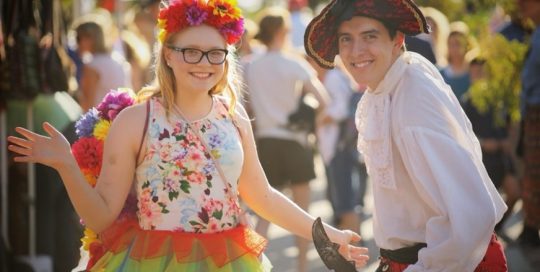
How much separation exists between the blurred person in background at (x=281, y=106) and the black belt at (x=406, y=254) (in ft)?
16.7

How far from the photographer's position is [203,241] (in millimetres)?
4641

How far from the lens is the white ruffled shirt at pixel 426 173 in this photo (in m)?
3.88

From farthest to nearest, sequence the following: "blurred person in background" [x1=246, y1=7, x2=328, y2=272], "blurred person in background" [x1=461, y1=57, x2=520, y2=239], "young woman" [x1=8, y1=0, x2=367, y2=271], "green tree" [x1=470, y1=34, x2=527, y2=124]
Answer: "blurred person in background" [x1=461, y1=57, x2=520, y2=239], "blurred person in background" [x1=246, y1=7, x2=328, y2=272], "green tree" [x1=470, y1=34, x2=527, y2=124], "young woman" [x1=8, y1=0, x2=367, y2=271]

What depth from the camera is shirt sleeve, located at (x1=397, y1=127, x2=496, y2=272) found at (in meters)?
3.86

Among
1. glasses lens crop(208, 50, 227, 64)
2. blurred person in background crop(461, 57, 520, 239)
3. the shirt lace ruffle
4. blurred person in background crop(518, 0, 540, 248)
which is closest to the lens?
the shirt lace ruffle

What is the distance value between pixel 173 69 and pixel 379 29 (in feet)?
2.89

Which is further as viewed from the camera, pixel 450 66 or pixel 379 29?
pixel 450 66

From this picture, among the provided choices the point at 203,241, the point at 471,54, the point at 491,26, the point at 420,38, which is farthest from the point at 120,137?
the point at 491,26

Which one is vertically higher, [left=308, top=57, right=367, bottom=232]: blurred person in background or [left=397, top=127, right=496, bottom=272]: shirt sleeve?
[left=397, top=127, right=496, bottom=272]: shirt sleeve

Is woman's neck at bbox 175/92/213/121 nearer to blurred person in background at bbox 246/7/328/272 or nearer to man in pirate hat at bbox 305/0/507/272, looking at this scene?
man in pirate hat at bbox 305/0/507/272

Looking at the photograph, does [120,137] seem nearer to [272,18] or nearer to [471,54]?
[272,18]

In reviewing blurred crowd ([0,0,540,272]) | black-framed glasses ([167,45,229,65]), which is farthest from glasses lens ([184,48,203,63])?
blurred crowd ([0,0,540,272])

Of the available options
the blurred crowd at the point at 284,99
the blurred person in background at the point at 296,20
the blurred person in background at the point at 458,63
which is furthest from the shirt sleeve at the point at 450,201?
the blurred person in background at the point at 296,20

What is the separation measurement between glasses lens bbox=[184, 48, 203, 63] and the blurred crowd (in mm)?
2638
